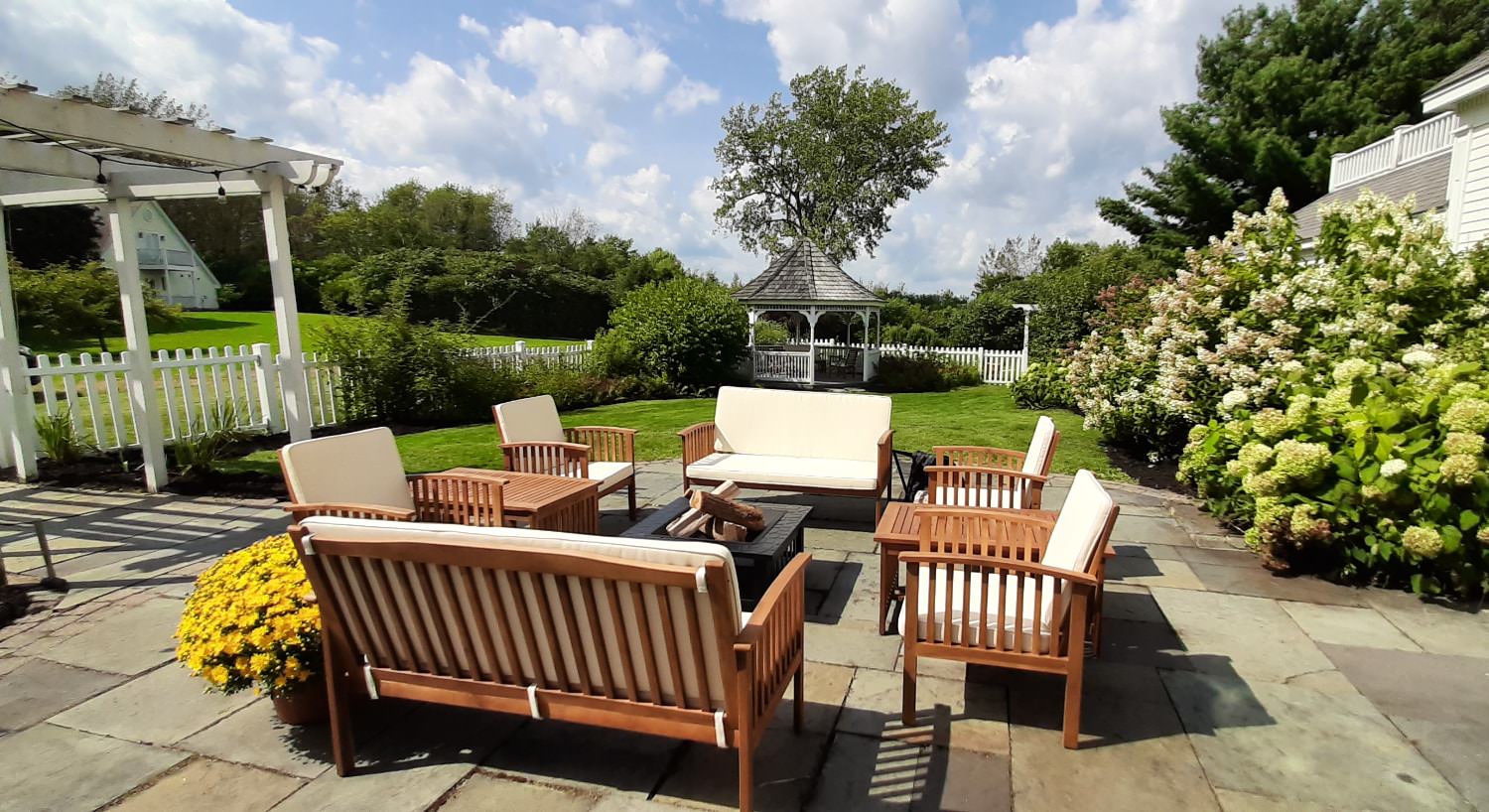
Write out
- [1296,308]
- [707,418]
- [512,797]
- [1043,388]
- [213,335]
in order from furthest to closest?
[213,335] < [1043,388] < [707,418] < [1296,308] < [512,797]

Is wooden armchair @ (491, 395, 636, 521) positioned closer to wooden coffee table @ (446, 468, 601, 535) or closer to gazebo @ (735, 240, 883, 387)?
wooden coffee table @ (446, 468, 601, 535)

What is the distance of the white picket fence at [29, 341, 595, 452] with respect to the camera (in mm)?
6867

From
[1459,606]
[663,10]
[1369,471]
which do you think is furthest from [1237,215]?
[663,10]

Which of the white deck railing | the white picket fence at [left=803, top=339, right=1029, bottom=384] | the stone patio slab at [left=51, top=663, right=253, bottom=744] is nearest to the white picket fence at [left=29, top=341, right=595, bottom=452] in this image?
the stone patio slab at [left=51, top=663, right=253, bottom=744]

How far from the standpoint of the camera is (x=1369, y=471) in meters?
4.09

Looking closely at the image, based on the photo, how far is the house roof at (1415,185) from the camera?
12297 mm

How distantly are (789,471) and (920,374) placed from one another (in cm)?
1298

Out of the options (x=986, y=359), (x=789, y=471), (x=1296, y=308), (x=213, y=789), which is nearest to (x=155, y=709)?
(x=213, y=789)

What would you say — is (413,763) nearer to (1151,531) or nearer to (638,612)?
(638,612)

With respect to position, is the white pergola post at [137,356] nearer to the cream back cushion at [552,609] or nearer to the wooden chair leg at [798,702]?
the cream back cushion at [552,609]

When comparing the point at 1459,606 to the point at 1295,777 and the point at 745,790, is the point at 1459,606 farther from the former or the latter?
the point at 745,790

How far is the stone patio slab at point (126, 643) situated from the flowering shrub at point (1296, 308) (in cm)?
682

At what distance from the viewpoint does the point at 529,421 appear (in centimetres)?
564

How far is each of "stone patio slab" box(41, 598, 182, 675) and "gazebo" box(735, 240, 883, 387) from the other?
1490 cm
